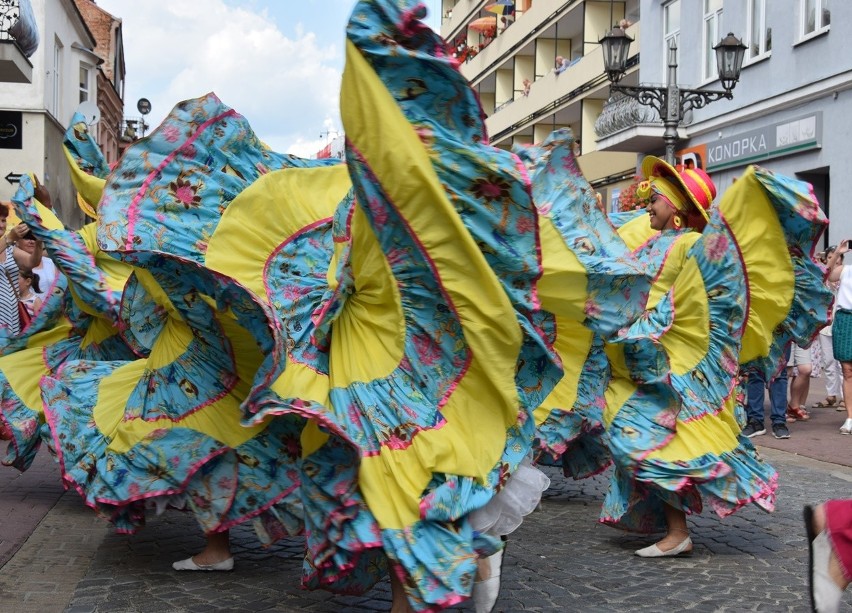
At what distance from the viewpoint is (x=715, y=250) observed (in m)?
5.58

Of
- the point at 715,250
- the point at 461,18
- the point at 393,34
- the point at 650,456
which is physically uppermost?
the point at 461,18

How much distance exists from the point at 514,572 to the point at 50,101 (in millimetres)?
26640

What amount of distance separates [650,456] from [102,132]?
1594 inches

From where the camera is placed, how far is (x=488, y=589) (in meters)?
3.85

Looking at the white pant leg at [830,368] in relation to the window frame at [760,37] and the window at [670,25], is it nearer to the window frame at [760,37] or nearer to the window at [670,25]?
the window frame at [760,37]

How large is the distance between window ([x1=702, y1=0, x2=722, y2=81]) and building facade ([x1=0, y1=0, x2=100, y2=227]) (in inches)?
535

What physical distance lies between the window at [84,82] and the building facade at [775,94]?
19461 mm

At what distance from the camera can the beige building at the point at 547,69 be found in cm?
2819

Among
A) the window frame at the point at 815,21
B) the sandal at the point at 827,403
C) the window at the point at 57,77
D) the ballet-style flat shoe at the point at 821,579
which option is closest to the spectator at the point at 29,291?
the ballet-style flat shoe at the point at 821,579

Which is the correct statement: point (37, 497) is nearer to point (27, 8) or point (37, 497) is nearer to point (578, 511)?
point (578, 511)

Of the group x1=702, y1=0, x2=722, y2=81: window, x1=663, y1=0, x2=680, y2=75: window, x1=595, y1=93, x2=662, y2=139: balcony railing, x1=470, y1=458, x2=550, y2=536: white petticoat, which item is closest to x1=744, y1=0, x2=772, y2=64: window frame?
x1=702, y1=0, x2=722, y2=81: window

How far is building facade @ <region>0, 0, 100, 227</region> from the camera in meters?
27.1

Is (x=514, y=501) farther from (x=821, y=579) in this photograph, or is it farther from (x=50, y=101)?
(x=50, y=101)

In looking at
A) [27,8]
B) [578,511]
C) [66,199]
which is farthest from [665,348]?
[66,199]
